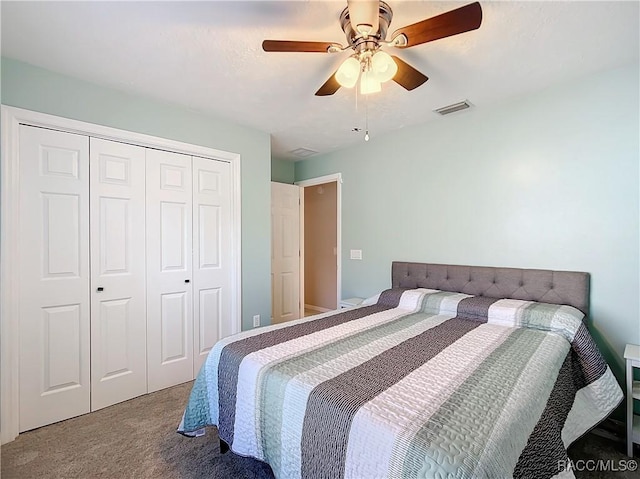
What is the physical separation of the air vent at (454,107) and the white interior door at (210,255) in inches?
80.1

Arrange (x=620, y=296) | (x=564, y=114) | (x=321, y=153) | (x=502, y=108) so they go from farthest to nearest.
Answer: (x=321, y=153) < (x=502, y=108) < (x=564, y=114) < (x=620, y=296)

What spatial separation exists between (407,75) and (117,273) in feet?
8.06

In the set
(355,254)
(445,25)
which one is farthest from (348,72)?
(355,254)

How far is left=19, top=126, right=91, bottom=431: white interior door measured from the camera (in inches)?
79.1

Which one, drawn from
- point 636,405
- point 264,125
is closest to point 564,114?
point 636,405

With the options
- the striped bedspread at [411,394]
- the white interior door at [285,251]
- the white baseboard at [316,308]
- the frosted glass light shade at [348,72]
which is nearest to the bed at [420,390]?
the striped bedspread at [411,394]

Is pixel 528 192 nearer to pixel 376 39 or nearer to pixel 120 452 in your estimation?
pixel 376 39

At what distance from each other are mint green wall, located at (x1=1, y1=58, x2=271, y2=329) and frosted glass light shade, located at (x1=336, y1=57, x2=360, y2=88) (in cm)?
160

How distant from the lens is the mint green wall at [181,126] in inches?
78.7

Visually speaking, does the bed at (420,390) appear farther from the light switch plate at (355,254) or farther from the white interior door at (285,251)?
the white interior door at (285,251)

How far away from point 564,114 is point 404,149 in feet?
4.27

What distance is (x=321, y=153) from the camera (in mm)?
3988

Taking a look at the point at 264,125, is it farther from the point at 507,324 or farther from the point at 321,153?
the point at 507,324

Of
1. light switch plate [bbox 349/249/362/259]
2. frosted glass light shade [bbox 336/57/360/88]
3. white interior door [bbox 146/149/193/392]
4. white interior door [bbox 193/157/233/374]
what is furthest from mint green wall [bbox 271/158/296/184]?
frosted glass light shade [bbox 336/57/360/88]
